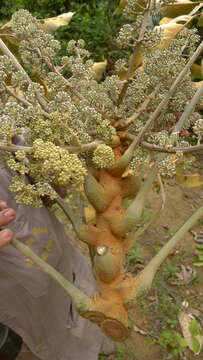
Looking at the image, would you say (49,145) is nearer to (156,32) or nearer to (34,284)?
(156,32)

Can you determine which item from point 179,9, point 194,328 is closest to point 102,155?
point 179,9

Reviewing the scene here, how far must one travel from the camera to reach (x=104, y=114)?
68 centimetres

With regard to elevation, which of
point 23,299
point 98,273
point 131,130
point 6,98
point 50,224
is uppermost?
point 6,98

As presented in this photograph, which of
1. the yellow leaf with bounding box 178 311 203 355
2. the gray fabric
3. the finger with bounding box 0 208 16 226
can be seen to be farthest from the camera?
the yellow leaf with bounding box 178 311 203 355

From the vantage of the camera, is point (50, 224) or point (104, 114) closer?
point (104, 114)

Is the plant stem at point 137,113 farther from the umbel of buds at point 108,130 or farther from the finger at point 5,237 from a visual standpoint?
the finger at point 5,237

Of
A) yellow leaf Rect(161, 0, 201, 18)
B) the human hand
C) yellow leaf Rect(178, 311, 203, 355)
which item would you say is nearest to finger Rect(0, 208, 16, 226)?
the human hand

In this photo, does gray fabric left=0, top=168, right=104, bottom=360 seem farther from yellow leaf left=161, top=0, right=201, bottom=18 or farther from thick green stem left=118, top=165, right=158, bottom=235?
yellow leaf left=161, top=0, right=201, bottom=18

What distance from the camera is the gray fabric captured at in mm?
1146

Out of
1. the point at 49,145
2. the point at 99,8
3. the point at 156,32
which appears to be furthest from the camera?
the point at 99,8

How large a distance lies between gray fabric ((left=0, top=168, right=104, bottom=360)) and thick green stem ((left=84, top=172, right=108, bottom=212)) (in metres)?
0.35

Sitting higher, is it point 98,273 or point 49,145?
point 49,145

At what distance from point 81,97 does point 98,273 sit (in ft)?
0.94

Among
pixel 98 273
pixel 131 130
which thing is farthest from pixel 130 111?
pixel 98 273
